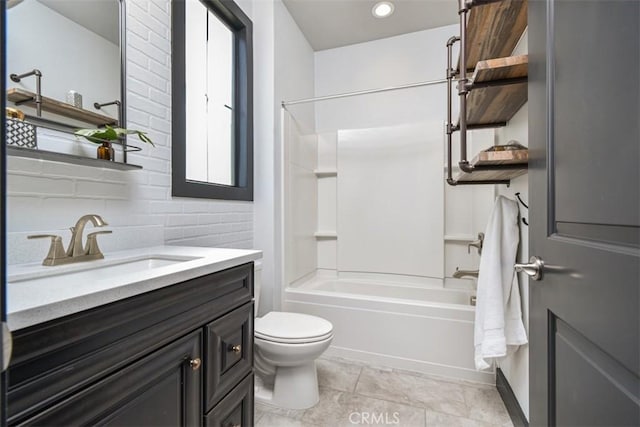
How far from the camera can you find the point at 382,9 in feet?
7.75

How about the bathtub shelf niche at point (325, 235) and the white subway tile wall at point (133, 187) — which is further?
the bathtub shelf niche at point (325, 235)

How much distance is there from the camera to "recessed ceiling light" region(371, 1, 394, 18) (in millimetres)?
2311

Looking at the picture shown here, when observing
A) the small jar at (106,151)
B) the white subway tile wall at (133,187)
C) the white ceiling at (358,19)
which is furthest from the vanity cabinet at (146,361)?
the white ceiling at (358,19)

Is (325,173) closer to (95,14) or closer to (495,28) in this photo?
(495,28)

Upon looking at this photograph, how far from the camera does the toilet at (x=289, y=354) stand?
4.81 ft

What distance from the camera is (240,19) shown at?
2.00 m

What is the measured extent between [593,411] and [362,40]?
10.2 ft

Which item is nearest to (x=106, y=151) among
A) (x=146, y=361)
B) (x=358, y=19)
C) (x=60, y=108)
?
(x=60, y=108)

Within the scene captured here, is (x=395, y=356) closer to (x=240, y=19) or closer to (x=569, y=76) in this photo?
(x=569, y=76)

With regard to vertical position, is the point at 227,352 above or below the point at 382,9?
below

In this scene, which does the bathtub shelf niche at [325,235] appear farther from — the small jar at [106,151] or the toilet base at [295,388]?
the small jar at [106,151]

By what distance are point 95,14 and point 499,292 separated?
2.13 meters

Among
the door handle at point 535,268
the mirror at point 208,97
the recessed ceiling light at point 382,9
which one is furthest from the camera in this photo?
the recessed ceiling light at point 382,9

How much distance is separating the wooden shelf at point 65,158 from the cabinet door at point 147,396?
74 cm
